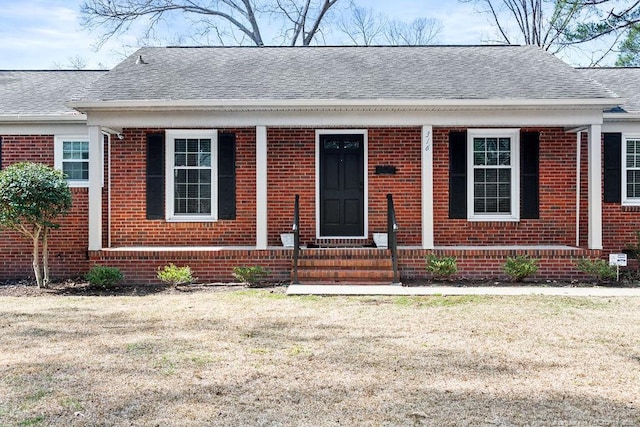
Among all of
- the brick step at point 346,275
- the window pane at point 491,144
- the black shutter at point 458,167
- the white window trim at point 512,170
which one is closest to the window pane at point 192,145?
the brick step at point 346,275

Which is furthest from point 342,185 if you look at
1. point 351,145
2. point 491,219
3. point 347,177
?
point 491,219

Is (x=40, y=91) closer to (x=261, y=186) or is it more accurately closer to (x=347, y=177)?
(x=261, y=186)

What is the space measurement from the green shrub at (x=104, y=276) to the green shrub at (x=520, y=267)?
6.29 meters

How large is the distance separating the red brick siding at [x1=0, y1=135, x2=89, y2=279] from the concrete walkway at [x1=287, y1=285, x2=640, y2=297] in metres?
4.24

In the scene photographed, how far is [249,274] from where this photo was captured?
32.8 ft

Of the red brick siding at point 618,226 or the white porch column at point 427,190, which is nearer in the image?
the white porch column at point 427,190

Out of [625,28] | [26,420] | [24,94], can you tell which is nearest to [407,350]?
[26,420]

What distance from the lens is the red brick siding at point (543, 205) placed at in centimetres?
1130

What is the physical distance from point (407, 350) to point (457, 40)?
24267mm

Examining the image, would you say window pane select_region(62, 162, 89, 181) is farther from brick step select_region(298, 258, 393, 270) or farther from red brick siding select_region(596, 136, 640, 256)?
red brick siding select_region(596, 136, 640, 256)

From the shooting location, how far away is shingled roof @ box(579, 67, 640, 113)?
11398 millimetres

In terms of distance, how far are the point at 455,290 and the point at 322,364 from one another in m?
4.53

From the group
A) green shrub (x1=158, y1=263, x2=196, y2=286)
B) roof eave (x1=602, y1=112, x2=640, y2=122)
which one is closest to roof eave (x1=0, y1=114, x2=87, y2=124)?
green shrub (x1=158, y1=263, x2=196, y2=286)

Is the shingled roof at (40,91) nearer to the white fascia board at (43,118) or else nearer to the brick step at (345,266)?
the white fascia board at (43,118)
